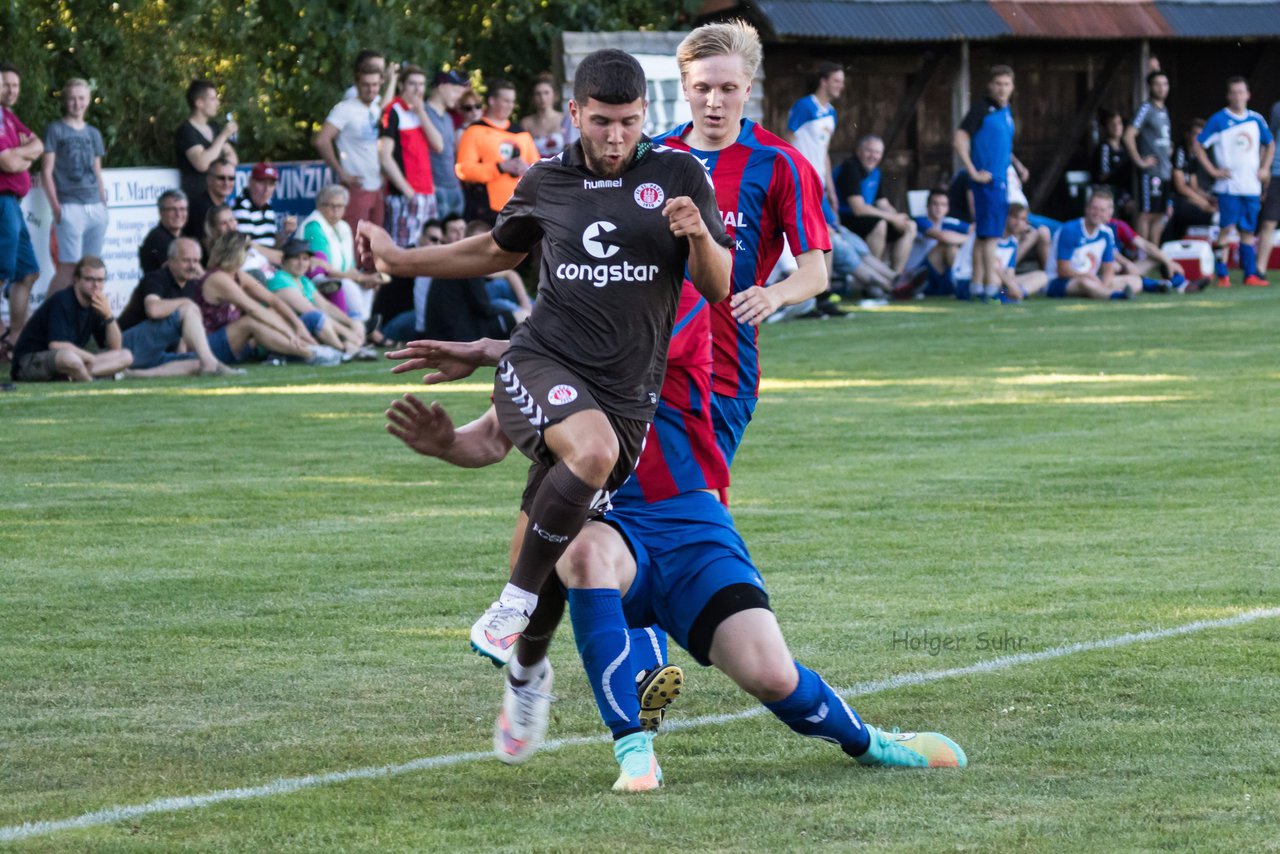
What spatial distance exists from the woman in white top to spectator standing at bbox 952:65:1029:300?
7.18 meters

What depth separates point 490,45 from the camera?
2584 cm

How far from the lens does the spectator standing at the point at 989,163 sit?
72.8 feet

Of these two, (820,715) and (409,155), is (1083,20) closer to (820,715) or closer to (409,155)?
(409,155)

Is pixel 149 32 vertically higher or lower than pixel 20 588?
higher

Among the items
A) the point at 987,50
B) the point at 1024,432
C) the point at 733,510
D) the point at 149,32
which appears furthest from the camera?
the point at 987,50

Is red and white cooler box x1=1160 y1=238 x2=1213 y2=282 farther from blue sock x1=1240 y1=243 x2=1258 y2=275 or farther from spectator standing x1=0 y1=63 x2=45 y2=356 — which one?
spectator standing x1=0 y1=63 x2=45 y2=356

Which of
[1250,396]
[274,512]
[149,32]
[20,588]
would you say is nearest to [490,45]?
[149,32]

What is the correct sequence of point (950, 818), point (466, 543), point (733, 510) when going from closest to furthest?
point (950, 818) < point (466, 543) < point (733, 510)

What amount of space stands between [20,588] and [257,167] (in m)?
11.5

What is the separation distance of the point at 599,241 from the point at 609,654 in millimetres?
1001

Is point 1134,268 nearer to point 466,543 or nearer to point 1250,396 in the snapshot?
point 1250,396

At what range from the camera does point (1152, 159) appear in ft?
89.5

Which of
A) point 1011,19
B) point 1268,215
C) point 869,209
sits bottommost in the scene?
point 1268,215

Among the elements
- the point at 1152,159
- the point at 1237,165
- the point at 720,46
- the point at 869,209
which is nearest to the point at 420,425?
the point at 720,46
